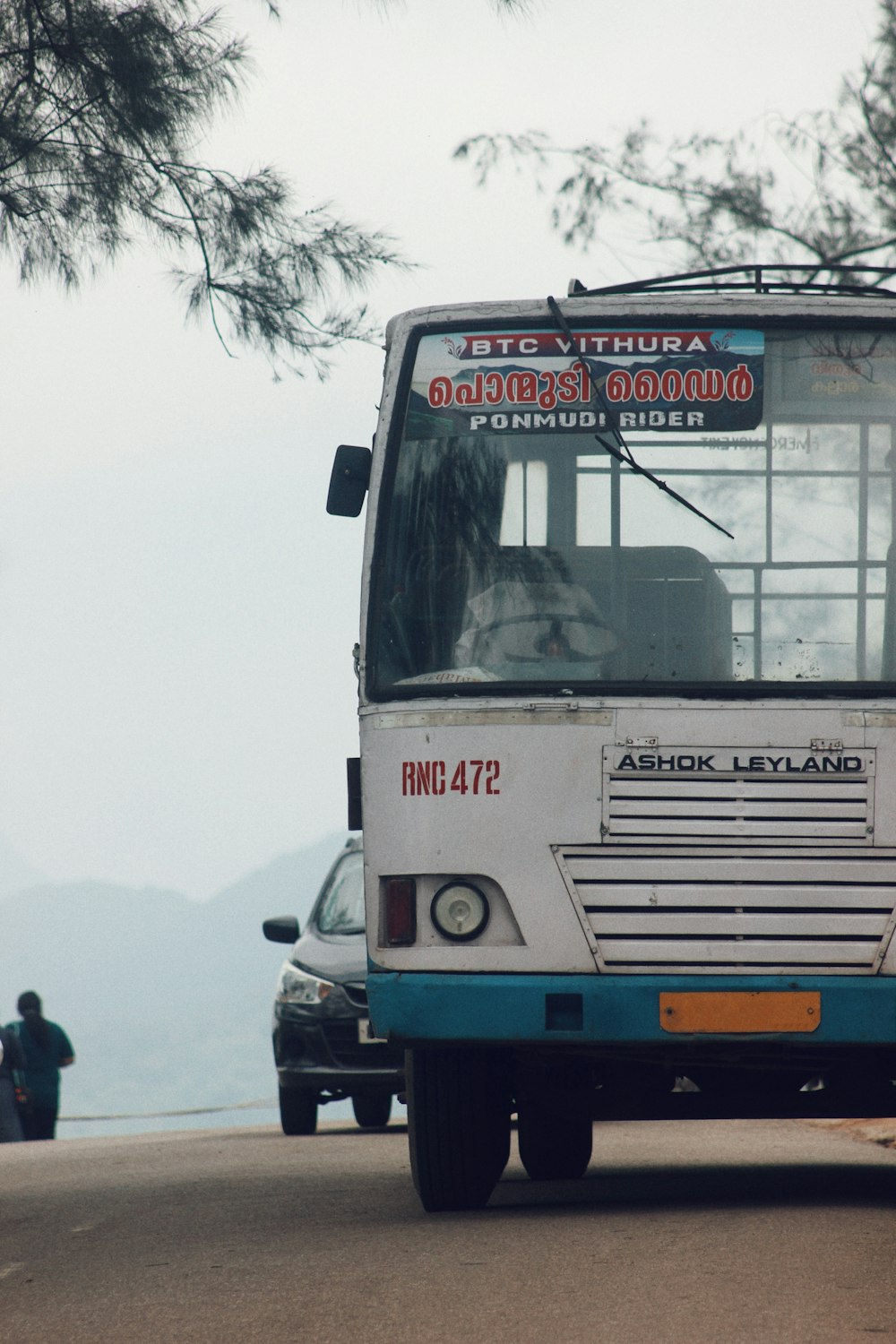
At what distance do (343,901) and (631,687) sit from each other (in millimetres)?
7751

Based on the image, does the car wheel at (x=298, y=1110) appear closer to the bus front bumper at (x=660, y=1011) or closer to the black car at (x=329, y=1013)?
the black car at (x=329, y=1013)

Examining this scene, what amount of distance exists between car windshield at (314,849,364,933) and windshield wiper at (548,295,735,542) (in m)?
7.33

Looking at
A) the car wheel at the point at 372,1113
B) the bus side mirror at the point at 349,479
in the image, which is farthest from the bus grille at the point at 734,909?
the car wheel at the point at 372,1113

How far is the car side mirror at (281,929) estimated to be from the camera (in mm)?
14672

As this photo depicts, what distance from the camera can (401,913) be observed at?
738cm

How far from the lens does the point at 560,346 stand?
304 inches

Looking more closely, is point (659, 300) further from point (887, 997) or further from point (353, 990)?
point (353, 990)

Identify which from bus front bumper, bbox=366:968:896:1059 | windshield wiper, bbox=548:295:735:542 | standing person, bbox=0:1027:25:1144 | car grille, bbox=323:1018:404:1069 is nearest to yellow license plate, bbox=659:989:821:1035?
bus front bumper, bbox=366:968:896:1059

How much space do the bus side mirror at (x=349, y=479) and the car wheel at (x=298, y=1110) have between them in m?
7.49

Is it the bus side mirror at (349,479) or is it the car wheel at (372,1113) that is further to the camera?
the car wheel at (372,1113)

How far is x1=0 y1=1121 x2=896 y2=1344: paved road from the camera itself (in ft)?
18.8

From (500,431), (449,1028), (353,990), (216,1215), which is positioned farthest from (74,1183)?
(500,431)

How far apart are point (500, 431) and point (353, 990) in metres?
7.20

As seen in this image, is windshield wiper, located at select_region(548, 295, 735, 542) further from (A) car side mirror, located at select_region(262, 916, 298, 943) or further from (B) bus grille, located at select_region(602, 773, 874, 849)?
(A) car side mirror, located at select_region(262, 916, 298, 943)
